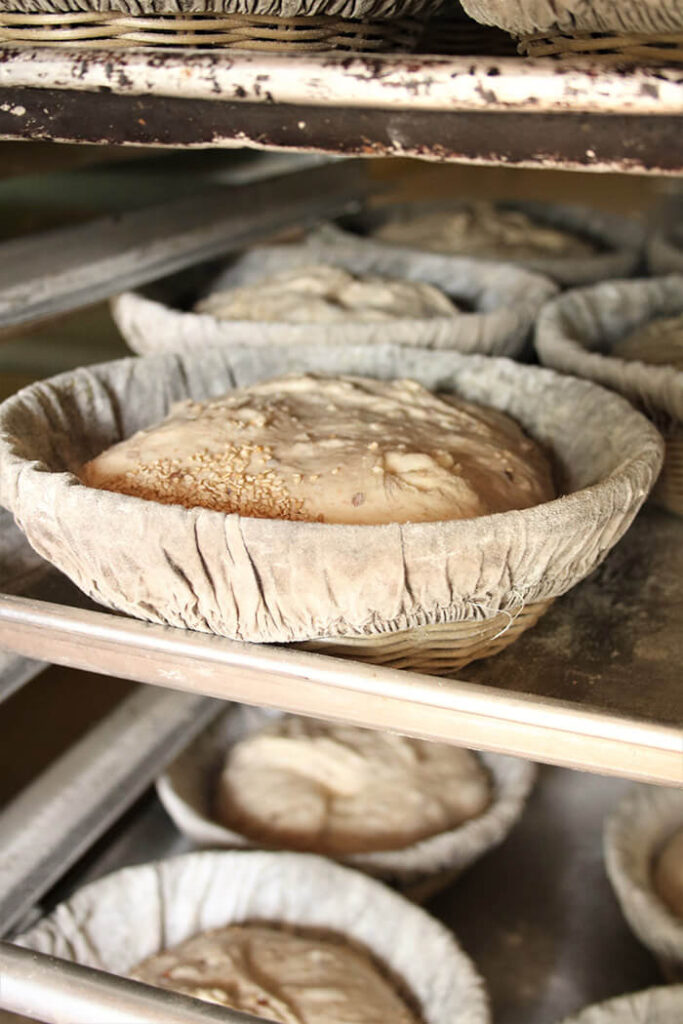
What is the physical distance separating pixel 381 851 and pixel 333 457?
0.60m

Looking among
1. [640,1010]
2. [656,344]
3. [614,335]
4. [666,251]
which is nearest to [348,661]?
[640,1010]

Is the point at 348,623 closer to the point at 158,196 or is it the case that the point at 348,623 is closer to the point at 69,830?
the point at 69,830

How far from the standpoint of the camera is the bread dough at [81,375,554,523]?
71cm

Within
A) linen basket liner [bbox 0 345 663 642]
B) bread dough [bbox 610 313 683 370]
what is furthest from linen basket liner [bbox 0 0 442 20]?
bread dough [bbox 610 313 683 370]

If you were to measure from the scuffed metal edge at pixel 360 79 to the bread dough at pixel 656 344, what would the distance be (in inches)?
21.4

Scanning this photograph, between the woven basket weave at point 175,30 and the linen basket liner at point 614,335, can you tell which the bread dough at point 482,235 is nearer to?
the linen basket liner at point 614,335

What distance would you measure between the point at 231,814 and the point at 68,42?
89 centimetres

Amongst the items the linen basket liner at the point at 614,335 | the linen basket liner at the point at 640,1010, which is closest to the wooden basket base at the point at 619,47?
the linen basket liner at the point at 614,335

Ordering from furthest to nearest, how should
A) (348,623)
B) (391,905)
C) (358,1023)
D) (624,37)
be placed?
1. (391,905)
2. (358,1023)
3. (348,623)
4. (624,37)

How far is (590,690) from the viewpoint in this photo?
2.20ft

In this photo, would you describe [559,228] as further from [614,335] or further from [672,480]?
[672,480]

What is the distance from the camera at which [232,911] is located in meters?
1.09

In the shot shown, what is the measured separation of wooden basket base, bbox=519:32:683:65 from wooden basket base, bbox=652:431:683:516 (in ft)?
1.46

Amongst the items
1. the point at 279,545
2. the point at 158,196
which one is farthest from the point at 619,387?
the point at 158,196
